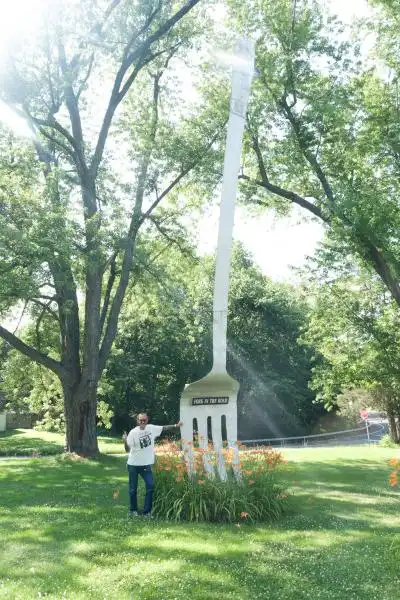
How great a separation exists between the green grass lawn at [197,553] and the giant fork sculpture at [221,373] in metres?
1.57

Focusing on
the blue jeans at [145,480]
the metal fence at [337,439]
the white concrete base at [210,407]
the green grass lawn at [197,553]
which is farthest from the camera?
the metal fence at [337,439]

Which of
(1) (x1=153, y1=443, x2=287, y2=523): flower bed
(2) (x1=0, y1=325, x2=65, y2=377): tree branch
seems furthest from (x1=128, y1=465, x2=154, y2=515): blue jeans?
(2) (x1=0, y1=325, x2=65, y2=377): tree branch

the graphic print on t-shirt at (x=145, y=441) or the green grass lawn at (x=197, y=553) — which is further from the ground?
the graphic print on t-shirt at (x=145, y=441)

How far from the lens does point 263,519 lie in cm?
827

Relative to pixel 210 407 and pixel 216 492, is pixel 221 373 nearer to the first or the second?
pixel 210 407

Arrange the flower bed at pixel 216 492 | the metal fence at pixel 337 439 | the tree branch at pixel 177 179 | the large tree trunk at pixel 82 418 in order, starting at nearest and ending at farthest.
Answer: the flower bed at pixel 216 492 → the large tree trunk at pixel 82 418 → the tree branch at pixel 177 179 → the metal fence at pixel 337 439

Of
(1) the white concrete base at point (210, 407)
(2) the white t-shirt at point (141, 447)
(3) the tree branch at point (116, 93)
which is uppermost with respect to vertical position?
(3) the tree branch at point (116, 93)

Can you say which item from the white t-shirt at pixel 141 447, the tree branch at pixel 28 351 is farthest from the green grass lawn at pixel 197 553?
the tree branch at pixel 28 351

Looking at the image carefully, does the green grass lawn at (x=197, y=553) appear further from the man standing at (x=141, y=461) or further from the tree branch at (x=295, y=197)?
the tree branch at (x=295, y=197)

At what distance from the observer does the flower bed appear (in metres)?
8.20

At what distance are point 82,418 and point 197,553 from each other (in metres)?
12.7

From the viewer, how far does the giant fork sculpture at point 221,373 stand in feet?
29.0

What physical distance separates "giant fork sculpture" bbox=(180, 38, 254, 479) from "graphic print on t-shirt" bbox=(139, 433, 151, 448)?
24.7 inches

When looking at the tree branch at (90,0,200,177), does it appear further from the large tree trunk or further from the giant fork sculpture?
the giant fork sculpture
